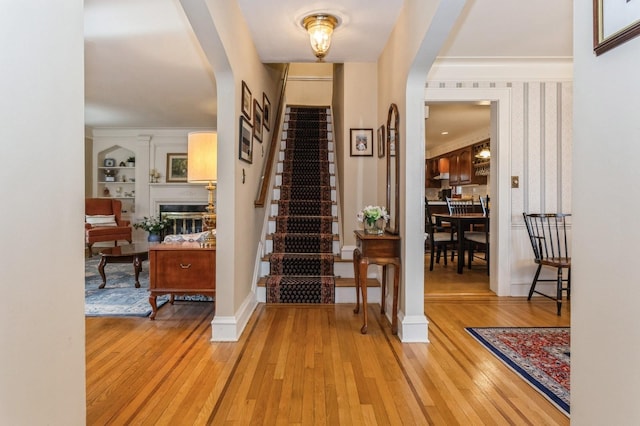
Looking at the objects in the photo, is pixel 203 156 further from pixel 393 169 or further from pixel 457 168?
pixel 457 168

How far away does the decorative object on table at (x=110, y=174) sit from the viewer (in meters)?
7.53

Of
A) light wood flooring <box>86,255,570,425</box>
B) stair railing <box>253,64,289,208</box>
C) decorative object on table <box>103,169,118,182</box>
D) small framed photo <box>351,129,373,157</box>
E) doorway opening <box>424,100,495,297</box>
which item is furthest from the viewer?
decorative object on table <box>103,169,118,182</box>

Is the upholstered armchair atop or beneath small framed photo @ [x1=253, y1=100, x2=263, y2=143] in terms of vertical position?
beneath

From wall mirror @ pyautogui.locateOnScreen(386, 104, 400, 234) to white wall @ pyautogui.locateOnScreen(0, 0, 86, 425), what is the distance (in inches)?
89.7

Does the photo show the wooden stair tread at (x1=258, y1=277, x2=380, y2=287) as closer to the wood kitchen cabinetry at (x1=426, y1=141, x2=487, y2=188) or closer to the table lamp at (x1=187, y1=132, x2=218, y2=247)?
the table lamp at (x1=187, y1=132, x2=218, y2=247)

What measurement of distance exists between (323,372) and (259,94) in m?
2.80

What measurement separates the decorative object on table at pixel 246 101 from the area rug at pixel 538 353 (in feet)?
8.56

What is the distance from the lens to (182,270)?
2793 millimetres

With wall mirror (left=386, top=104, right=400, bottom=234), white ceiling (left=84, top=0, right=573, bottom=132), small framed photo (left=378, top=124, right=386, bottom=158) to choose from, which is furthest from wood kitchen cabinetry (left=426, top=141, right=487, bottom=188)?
wall mirror (left=386, top=104, right=400, bottom=234)

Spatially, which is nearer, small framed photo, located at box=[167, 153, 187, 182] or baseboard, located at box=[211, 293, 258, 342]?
baseboard, located at box=[211, 293, 258, 342]

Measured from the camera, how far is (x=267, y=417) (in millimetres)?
1565

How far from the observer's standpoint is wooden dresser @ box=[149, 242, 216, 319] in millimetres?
2783

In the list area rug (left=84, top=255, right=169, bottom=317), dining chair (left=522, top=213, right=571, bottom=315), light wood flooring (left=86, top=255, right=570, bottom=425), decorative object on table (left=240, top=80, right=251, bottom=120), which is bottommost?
light wood flooring (left=86, top=255, right=570, bottom=425)

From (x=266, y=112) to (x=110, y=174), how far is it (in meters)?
5.57
